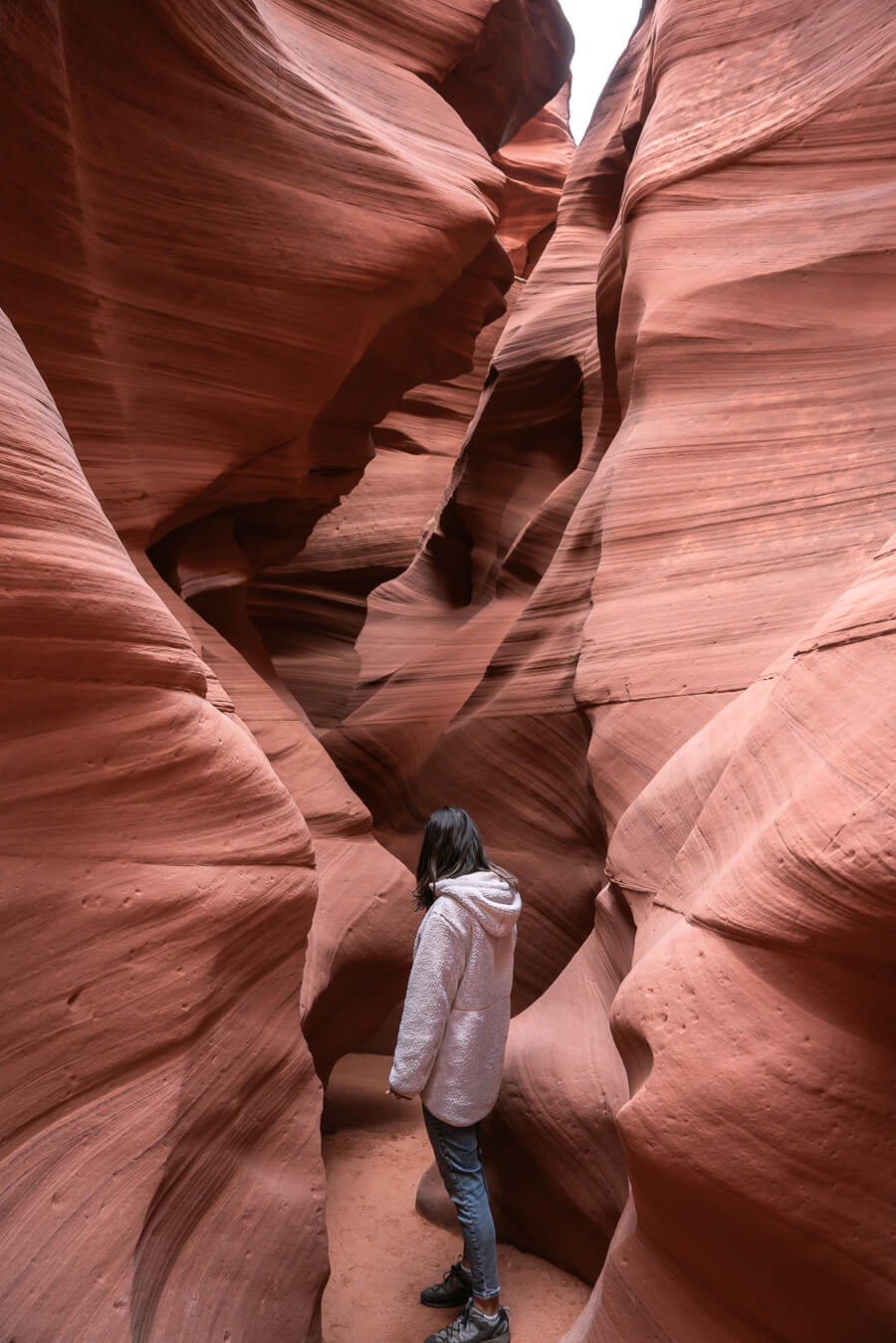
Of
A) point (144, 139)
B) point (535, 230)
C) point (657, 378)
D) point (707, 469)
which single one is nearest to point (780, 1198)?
point (707, 469)

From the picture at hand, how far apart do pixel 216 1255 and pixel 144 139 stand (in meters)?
4.48

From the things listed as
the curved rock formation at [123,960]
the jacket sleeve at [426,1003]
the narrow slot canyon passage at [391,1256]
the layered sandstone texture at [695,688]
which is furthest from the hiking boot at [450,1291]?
the jacket sleeve at [426,1003]

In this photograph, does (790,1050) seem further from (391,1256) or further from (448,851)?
(391,1256)

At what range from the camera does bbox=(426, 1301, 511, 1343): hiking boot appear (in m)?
3.45

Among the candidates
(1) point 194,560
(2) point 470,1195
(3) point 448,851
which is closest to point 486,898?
(3) point 448,851

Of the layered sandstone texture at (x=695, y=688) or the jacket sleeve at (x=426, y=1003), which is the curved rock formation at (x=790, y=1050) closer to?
the layered sandstone texture at (x=695, y=688)

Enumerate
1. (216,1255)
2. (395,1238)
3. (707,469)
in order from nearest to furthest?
(216,1255)
(395,1238)
(707,469)

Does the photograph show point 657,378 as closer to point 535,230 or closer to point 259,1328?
point 259,1328

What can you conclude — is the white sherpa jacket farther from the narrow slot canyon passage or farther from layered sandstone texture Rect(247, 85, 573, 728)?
layered sandstone texture Rect(247, 85, 573, 728)

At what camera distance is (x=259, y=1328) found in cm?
291

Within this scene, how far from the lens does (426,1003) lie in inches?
134

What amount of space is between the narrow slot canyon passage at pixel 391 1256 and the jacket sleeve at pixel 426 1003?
1011 millimetres

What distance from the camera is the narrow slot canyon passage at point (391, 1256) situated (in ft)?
12.1

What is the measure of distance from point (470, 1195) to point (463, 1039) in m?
0.55
